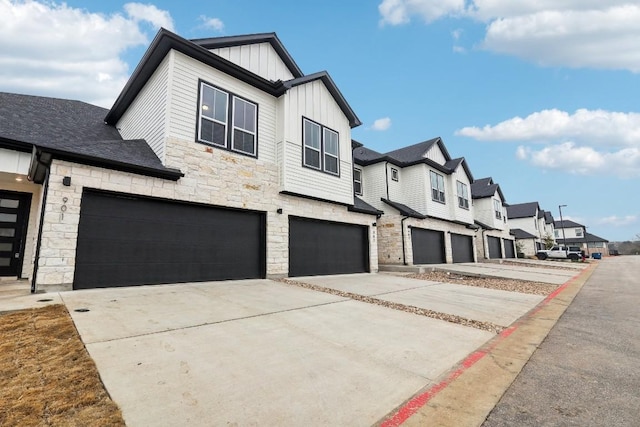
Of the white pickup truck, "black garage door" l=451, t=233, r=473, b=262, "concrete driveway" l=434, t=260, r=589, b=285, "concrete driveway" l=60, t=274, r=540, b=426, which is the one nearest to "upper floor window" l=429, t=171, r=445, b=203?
"black garage door" l=451, t=233, r=473, b=262

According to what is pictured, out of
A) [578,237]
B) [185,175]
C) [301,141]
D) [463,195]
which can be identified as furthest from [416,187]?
[578,237]

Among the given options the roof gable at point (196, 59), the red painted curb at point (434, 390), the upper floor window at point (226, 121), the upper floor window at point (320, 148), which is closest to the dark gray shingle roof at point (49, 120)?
the roof gable at point (196, 59)

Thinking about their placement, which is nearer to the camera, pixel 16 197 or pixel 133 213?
pixel 133 213

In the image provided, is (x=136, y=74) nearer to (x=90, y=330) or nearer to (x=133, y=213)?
(x=133, y=213)

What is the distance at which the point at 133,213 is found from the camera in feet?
25.7

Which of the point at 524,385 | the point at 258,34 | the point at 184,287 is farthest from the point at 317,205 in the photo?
the point at 524,385

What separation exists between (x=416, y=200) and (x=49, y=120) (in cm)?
1808

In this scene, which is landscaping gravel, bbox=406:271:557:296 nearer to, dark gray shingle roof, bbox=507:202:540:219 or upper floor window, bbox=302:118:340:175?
upper floor window, bbox=302:118:340:175

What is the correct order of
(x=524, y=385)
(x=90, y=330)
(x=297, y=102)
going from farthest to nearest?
(x=297, y=102) < (x=90, y=330) < (x=524, y=385)

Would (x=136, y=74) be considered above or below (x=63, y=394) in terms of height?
above

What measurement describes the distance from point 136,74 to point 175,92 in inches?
91.7

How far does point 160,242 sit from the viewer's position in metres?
8.21

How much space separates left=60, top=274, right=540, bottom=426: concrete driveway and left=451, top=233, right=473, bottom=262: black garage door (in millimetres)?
16104

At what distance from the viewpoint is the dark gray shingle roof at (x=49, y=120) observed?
8.45 metres
